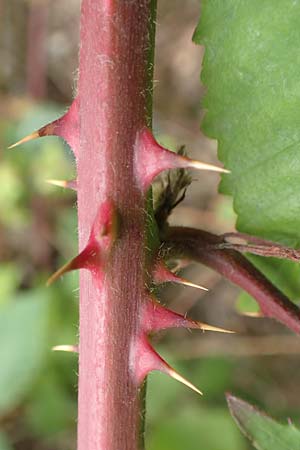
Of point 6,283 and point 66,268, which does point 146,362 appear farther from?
point 6,283

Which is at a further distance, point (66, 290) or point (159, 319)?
point (66, 290)

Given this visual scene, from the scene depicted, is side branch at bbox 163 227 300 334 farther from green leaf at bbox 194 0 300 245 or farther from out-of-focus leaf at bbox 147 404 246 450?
out-of-focus leaf at bbox 147 404 246 450

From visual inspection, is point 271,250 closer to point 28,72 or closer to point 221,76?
point 221,76

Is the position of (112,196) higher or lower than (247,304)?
higher

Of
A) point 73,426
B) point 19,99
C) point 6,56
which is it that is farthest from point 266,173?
point 6,56

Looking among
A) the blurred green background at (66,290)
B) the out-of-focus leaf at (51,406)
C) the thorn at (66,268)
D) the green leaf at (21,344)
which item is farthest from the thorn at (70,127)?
the out-of-focus leaf at (51,406)

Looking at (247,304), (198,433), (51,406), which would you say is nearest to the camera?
(247,304)


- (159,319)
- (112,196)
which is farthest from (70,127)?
(159,319)
